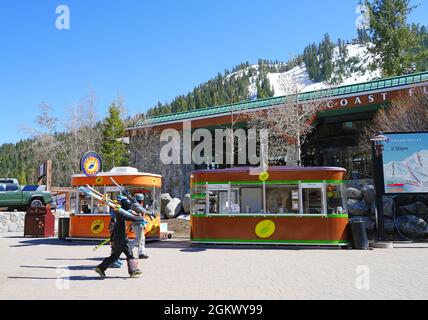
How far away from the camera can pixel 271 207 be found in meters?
14.6

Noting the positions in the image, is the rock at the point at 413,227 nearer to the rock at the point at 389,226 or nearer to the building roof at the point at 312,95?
the rock at the point at 389,226

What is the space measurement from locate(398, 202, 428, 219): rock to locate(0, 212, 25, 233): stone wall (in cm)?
2130

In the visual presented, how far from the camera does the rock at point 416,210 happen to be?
20.0 m

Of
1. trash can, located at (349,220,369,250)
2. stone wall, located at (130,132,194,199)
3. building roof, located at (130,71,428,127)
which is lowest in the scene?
Answer: trash can, located at (349,220,369,250)

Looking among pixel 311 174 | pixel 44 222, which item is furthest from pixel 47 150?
pixel 311 174

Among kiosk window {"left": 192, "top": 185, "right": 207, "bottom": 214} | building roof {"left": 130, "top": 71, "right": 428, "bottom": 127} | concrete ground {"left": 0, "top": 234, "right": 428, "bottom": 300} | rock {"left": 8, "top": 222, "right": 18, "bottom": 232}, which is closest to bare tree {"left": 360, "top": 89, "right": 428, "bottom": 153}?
building roof {"left": 130, "top": 71, "right": 428, "bottom": 127}

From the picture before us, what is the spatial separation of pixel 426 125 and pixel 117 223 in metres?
19.4

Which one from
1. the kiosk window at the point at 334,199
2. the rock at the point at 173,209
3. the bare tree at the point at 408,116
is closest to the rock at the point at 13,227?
the rock at the point at 173,209

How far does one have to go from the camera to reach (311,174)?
14.2 metres

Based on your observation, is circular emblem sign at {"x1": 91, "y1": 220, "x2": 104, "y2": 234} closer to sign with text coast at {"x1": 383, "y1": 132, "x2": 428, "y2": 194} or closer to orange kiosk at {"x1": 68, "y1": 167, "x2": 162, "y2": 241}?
orange kiosk at {"x1": 68, "y1": 167, "x2": 162, "y2": 241}

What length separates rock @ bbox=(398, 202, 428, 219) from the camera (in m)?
20.0

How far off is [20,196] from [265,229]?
17.0 meters

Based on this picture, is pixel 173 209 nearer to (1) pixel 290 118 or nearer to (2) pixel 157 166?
(1) pixel 290 118
